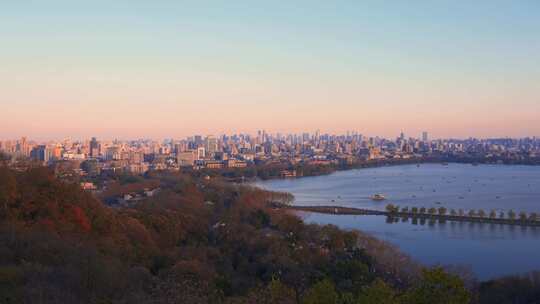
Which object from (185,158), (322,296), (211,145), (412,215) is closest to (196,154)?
(185,158)

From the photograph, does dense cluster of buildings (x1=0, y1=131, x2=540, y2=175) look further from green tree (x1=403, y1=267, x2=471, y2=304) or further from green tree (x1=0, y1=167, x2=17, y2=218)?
green tree (x1=403, y1=267, x2=471, y2=304)

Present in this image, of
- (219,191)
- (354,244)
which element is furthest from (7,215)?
(219,191)

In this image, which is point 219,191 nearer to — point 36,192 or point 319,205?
point 319,205

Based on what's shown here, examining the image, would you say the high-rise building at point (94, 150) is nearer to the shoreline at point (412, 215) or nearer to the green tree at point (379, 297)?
the shoreline at point (412, 215)

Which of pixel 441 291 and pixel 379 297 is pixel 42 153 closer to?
pixel 379 297

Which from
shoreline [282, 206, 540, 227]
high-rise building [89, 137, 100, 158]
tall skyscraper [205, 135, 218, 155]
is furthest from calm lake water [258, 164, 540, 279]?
tall skyscraper [205, 135, 218, 155]

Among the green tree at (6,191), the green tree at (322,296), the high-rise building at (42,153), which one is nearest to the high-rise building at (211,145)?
the high-rise building at (42,153)
